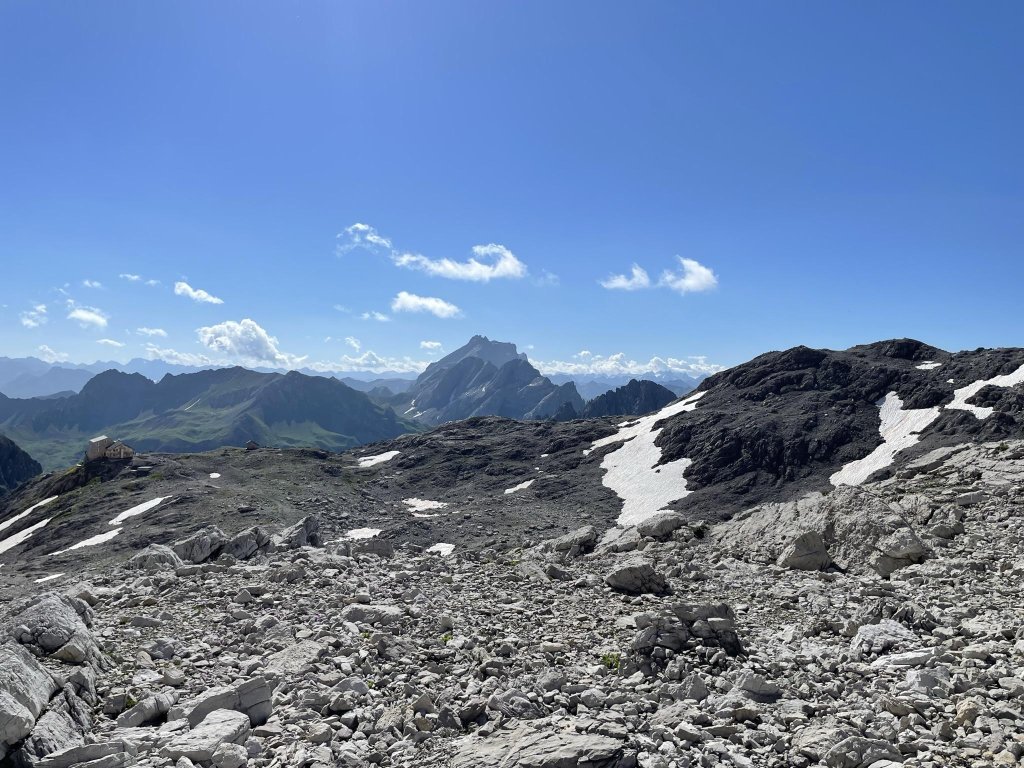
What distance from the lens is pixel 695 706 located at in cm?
1010

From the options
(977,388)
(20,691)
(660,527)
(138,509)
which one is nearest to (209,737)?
(20,691)

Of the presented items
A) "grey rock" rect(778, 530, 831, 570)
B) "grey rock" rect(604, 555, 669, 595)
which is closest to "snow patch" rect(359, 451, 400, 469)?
"grey rock" rect(778, 530, 831, 570)

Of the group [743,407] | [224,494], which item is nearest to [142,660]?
[224,494]

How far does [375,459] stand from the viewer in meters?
138

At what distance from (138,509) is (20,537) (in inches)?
791

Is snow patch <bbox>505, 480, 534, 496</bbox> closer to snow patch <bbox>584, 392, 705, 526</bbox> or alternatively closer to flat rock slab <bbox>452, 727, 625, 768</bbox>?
snow patch <bbox>584, 392, 705, 526</bbox>

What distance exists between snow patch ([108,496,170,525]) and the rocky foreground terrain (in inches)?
3392

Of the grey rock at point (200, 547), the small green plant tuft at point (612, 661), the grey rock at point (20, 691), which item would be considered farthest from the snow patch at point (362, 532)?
the small green plant tuft at point (612, 661)

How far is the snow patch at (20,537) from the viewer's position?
9175 centimetres

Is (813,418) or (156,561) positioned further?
(813,418)

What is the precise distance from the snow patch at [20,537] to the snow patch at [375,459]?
57.6 metres

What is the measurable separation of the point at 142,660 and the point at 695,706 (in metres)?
11.7

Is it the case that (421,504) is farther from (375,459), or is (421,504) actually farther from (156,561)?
(156,561)

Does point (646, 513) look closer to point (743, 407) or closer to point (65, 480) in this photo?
point (743, 407)
